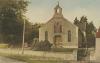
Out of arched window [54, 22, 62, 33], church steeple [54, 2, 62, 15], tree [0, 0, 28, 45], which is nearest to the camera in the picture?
church steeple [54, 2, 62, 15]

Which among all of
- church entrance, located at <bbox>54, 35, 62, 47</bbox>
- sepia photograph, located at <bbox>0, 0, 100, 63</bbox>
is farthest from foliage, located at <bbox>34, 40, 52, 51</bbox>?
church entrance, located at <bbox>54, 35, 62, 47</bbox>

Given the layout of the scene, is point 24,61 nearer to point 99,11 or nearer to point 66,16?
point 66,16

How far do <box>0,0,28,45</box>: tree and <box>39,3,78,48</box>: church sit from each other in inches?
21.1

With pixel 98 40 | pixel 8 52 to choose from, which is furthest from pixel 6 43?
pixel 98 40

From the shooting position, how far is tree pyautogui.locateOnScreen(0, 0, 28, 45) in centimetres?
998

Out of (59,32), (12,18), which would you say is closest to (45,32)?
(59,32)

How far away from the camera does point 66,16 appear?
9859 mm

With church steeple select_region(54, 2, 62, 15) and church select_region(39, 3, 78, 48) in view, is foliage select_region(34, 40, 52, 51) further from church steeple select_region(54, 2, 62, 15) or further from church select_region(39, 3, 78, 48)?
church steeple select_region(54, 2, 62, 15)

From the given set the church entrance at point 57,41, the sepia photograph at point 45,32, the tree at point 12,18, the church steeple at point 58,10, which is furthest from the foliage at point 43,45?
the church steeple at point 58,10

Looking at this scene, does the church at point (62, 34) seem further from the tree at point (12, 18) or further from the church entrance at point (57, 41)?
the tree at point (12, 18)

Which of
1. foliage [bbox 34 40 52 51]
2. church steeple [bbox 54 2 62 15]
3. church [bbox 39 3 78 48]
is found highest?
church steeple [bbox 54 2 62 15]

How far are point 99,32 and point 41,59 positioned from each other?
1.57 metres

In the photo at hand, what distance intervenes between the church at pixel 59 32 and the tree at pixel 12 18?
54 cm

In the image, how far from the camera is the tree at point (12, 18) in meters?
9.98
